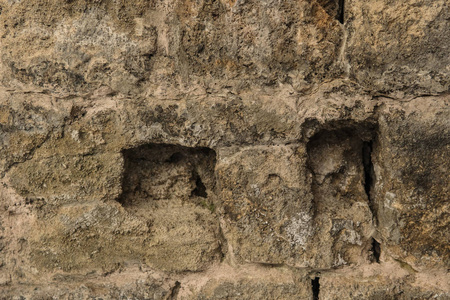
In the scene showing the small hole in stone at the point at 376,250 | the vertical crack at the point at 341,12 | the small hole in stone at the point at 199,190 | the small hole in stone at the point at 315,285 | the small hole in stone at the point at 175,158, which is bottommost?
the small hole in stone at the point at 315,285

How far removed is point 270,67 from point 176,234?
0.60 meters

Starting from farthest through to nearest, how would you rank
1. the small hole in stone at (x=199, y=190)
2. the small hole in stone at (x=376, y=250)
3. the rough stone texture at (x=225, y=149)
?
1. the small hole in stone at (x=199, y=190)
2. the small hole in stone at (x=376, y=250)
3. the rough stone texture at (x=225, y=149)

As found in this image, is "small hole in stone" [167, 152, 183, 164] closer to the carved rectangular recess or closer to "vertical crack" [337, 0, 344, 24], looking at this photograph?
the carved rectangular recess

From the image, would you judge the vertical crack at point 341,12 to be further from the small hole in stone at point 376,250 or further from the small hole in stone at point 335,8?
the small hole in stone at point 376,250

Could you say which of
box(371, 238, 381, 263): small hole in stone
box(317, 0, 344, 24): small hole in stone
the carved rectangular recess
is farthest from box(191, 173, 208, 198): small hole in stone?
box(317, 0, 344, 24): small hole in stone

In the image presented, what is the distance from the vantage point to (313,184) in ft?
4.80

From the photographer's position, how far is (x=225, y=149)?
1398mm

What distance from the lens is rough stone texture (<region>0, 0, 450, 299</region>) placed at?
4.31 feet

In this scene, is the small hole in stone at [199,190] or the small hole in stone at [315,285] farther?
the small hole in stone at [199,190]

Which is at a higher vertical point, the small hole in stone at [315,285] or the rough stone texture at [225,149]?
the rough stone texture at [225,149]

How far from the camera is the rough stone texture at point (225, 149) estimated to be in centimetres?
131

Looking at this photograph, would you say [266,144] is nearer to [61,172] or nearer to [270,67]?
[270,67]

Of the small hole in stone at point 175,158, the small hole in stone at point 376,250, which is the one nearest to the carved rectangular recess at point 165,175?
the small hole in stone at point 175,158

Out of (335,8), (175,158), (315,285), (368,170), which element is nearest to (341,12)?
(335,8)
